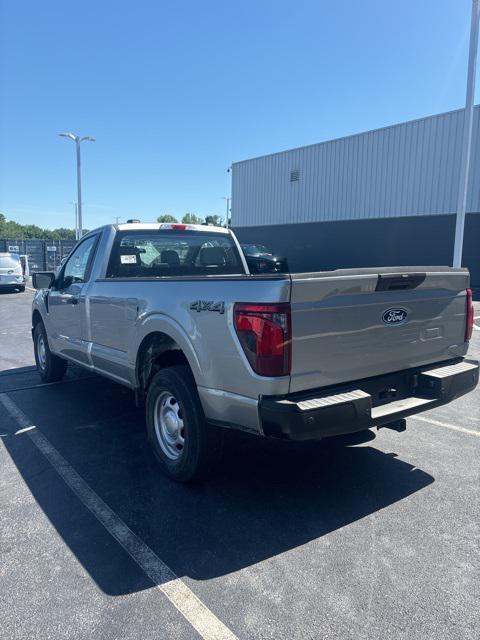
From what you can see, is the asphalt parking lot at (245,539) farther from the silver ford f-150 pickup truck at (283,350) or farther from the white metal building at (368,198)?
the white metal building at (368,198)

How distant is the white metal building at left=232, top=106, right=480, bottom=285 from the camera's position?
21.6m

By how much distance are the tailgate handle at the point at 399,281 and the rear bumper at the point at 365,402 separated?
0.61 m

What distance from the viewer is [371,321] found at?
3154 mm

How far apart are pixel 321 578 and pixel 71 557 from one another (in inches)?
55.3

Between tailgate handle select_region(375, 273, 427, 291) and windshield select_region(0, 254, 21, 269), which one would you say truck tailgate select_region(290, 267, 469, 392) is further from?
windshield select_region(0, 254, 21, 269)

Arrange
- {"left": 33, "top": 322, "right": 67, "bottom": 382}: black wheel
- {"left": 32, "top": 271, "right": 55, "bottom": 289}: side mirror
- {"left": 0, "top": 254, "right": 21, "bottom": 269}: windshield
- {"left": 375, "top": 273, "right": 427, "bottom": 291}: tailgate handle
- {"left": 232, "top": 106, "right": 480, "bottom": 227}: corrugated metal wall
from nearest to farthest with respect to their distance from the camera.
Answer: {"left": 375, "top": 273, "right": 427, "bottom": 291}: tailgate handle, {"left": 32, "top": 271, "right": 55, "bottom": 289}: side mirror, {"left": 33, "top": 322, "right": 67, "bottom": 382}: black wheel, {"left": 0, "top": 254, "right": 21, "bottom": 269}: windshield, {"left": 232, "top": 106, "right": 480, "bottom": 227}: corrugated metal wall

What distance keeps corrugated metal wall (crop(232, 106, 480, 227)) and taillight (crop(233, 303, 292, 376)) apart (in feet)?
68.9

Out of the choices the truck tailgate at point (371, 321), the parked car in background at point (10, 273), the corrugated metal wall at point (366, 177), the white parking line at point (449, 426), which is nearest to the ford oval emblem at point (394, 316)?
the truck tailgate at point (371, 321)

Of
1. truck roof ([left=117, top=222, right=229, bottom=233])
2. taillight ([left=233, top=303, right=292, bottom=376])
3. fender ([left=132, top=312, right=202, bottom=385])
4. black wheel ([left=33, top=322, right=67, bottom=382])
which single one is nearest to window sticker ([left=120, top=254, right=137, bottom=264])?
truck roof ([left=117, top=222, right=229, bottom=233])

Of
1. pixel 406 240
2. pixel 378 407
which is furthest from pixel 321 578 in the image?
pixel 406 240

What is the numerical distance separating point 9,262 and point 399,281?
1987cm

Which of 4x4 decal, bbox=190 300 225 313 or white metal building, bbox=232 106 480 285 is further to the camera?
white metal building, bbox=232 106 480 285

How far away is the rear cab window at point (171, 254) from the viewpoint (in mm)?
4949

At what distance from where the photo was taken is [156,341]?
394 cm
